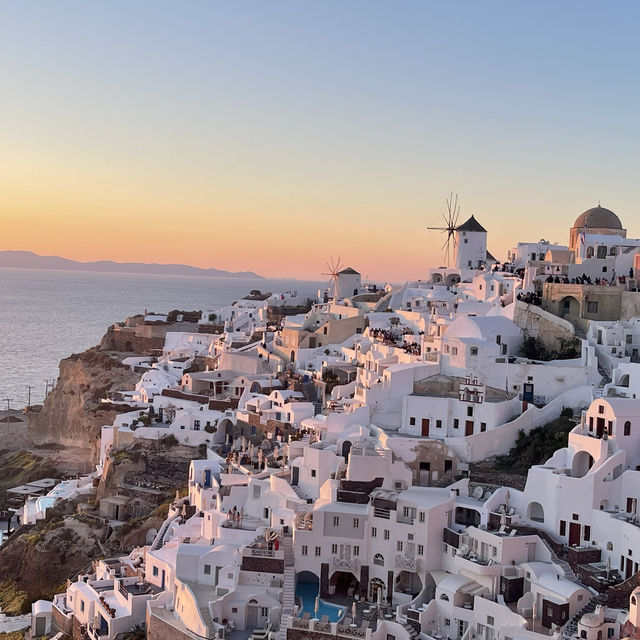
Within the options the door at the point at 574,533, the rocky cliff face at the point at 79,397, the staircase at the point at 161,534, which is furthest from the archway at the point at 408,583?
the rocky cliff face at the point at 79,397

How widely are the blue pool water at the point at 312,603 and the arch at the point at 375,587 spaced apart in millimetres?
1104

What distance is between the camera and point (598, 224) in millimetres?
41875

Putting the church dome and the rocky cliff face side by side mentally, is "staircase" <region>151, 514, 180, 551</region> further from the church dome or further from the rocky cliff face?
the church dome

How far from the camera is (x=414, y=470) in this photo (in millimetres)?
28562

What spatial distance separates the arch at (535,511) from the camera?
25.3m

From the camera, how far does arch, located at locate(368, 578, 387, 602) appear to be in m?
25.4

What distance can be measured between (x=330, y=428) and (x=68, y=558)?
1069 cm

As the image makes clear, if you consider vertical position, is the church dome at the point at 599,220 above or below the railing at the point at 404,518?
above

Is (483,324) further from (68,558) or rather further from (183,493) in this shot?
(68,558)

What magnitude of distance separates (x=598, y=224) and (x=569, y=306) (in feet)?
29.4

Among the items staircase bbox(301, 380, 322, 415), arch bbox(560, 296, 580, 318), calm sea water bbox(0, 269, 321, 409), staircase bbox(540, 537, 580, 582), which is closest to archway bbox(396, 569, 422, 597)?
staircase bbox(540, 537, 580, 582)

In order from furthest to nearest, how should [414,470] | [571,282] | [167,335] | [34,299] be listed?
[34,299] < [167,335] < [571,282] < [414,470]

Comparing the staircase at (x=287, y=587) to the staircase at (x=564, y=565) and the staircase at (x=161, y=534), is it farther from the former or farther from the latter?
the staircase at (x=564, y=565)

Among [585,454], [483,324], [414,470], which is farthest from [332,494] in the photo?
[483,324]
